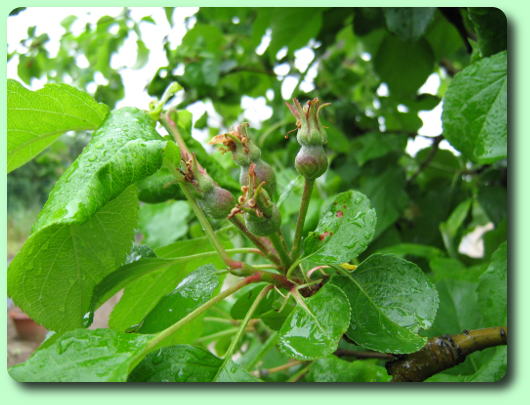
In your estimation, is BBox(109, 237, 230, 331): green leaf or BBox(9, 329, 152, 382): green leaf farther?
BBox(109, 237, 230, 331): green leaf

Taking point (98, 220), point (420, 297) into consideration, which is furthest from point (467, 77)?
point (98, 220)

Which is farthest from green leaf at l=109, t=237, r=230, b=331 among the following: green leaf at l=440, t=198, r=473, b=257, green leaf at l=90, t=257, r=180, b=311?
green leaf at l=440, t=198, r=473, b=257

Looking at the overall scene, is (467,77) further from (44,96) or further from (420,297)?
(44,96)

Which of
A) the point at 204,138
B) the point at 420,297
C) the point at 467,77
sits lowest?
the point at 204,138

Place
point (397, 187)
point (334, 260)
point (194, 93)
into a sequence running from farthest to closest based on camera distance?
point (194, 93) → point (397, 187) → point (334, 260)

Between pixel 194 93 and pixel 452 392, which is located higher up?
pixel 194 93

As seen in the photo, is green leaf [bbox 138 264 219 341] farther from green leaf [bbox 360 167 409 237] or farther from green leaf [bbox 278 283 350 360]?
green leaf [bbox 360 167 409 237]
